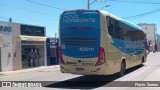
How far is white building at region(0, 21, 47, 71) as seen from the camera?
2797cm

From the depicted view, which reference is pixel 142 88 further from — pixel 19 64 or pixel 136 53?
pixel 19 64

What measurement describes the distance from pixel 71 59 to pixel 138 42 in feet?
34.5

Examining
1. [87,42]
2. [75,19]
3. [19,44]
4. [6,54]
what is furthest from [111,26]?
[19,44]

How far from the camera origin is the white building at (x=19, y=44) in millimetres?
27969

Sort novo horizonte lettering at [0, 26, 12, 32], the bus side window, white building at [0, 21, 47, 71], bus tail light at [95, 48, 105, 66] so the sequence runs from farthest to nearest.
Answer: white building at [0, 21, 47, 71] < novo horizonte lettering at [0, 26, 12, 32] < the bus side window < bus tail light at [95, 48, 105, 66]

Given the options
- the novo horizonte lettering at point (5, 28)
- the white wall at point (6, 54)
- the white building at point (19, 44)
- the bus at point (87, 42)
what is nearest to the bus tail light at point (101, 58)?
the bus at point (87, 42)

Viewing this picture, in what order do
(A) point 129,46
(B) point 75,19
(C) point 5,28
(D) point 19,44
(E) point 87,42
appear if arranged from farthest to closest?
(D) point 19,44 → (C) point 5,28 → (A) point 129,46 → (B) point 75,19 → (E) point 87,42

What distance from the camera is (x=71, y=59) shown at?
15602mm

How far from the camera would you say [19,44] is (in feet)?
98.4

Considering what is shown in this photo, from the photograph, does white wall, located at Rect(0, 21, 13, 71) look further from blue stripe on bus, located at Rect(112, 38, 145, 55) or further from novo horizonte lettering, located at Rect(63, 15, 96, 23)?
novo horizonte lettering, located at Rect(63, 15, 96, 23)

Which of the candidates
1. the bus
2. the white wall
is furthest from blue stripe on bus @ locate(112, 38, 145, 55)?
the white wall

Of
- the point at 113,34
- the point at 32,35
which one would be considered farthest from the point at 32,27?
the point at 113,34

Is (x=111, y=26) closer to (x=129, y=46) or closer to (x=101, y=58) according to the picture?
(x=101, y=58)

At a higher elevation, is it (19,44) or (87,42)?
(87,42)
